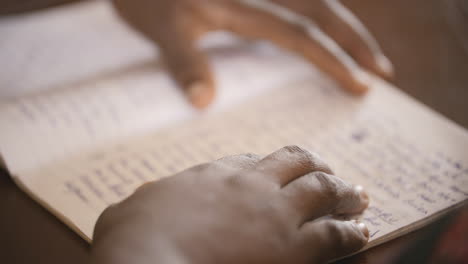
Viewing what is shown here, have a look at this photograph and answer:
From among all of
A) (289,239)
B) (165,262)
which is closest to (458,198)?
(289,239)

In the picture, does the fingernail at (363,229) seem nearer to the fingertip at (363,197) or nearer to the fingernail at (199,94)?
the fingertip at (363,197)

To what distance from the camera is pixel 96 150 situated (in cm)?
67

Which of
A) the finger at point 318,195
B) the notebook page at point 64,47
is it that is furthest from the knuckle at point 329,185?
the notebook page at point 64,47

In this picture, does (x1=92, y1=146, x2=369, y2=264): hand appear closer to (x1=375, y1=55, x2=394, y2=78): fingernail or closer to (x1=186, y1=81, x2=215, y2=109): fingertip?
(x1=186, y1=81, x2=215, y2=109): fingertip

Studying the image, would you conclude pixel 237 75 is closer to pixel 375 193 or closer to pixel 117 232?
pixel 375 193

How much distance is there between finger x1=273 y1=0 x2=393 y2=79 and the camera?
83 cm

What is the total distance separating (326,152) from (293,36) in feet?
0.91

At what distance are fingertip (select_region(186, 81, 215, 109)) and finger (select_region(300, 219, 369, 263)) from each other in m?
0.34

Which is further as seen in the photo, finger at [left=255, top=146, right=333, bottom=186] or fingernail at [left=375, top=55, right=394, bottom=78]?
fingernail at [left=375, top=55, right=394, bottom=78]

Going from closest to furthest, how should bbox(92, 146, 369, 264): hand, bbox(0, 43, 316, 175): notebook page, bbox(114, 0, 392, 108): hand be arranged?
1. bbox(92, 146, 369, 264): hand
2. bbox(0, 43, 316, 175): notebook page
3. bbox(114, 0, 392, 108): hand

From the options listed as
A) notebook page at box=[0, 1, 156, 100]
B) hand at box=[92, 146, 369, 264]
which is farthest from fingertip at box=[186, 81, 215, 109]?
hand at box=[92, 146, 369, 264]

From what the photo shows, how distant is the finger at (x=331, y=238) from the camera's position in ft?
1.45

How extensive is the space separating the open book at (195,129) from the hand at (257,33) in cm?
3

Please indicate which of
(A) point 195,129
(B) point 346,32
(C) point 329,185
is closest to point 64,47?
(A) point 195,129
